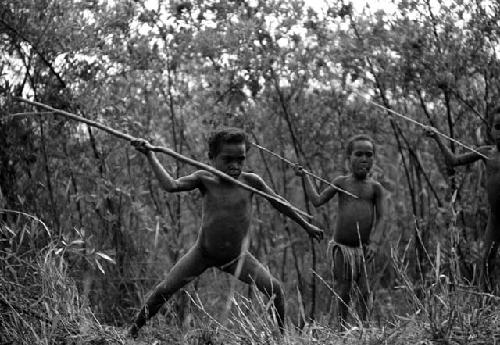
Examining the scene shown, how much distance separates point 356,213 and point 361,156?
42cm

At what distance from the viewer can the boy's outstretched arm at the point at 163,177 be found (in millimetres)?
4988

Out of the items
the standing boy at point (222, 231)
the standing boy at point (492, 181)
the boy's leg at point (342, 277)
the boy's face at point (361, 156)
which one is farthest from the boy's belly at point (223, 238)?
the standing boy at point (492, 181)

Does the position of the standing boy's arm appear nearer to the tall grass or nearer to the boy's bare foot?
the boy's bare foot

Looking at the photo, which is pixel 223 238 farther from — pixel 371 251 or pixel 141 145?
pixel 371 251

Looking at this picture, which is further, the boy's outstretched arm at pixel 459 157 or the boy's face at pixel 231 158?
the boy's outstretched arm at pixel 459 157

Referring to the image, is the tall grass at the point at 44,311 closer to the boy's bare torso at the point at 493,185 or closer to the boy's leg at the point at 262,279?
the boy's leg at the point at 262,279

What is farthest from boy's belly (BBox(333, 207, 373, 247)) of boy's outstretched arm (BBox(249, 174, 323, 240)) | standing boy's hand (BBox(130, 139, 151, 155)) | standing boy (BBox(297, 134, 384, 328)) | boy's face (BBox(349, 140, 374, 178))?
standing boy's hand (BBox(130, 139, 151, 155))

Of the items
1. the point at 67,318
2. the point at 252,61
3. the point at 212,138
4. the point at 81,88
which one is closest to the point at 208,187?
the point at 212,138

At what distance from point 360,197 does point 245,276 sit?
4.29 feet

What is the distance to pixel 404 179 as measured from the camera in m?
10.5

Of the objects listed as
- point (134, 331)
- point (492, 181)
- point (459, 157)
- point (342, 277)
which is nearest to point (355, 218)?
point (342, 277)

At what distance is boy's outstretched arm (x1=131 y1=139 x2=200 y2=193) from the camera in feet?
16.4

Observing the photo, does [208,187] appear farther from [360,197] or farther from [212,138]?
[360,197]

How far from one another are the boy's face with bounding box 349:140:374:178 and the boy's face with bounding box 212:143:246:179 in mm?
1197
